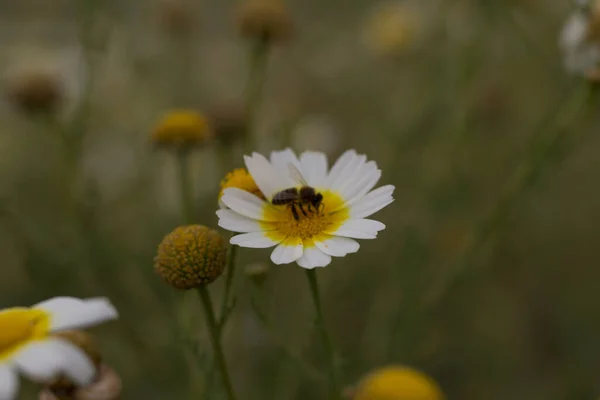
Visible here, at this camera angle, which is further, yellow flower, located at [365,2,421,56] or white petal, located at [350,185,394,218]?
yellow flower, located at [365,2,421,56]

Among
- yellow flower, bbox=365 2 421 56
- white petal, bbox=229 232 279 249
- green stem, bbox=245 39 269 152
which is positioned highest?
yellow flower, bbox=365 2 421 56

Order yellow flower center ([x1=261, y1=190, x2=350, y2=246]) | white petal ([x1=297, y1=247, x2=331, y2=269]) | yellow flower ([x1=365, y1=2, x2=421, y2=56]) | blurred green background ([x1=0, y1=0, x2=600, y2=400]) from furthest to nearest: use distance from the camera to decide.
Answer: yellow flower ([x1=365, y1=2, x2=421, y2=56]) < blurred green background ([x1=0, y1=0, x2=600, y2=400]) < yellow flower center ([x1=261, y1=190, x2=350, y2=246]) < white petal ([x1=297, y1=247, x2=331, y2=269])

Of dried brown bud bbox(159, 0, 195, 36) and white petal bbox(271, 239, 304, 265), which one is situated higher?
dried brown bud bbox(159, 0, 195, 36)

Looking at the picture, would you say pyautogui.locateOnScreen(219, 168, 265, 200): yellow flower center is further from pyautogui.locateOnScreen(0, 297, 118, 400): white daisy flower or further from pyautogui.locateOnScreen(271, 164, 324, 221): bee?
pyautogui.locateOnScreen(0, 297, 118, 400): white daisy flower

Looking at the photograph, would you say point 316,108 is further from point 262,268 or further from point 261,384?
point 262,268

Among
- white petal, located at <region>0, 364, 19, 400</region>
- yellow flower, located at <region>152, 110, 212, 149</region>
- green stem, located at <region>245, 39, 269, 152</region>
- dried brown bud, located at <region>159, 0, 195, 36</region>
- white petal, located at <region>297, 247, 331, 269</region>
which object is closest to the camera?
white petal, located at <region>0, 364, 19, 400</region>

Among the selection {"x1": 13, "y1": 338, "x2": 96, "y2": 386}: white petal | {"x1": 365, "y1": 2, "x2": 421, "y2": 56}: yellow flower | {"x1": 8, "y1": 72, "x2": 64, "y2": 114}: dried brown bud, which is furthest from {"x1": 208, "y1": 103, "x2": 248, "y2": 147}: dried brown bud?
{"x1": 365, "y1": 2, "x2": 421, "y2": 56}: yellow flower
